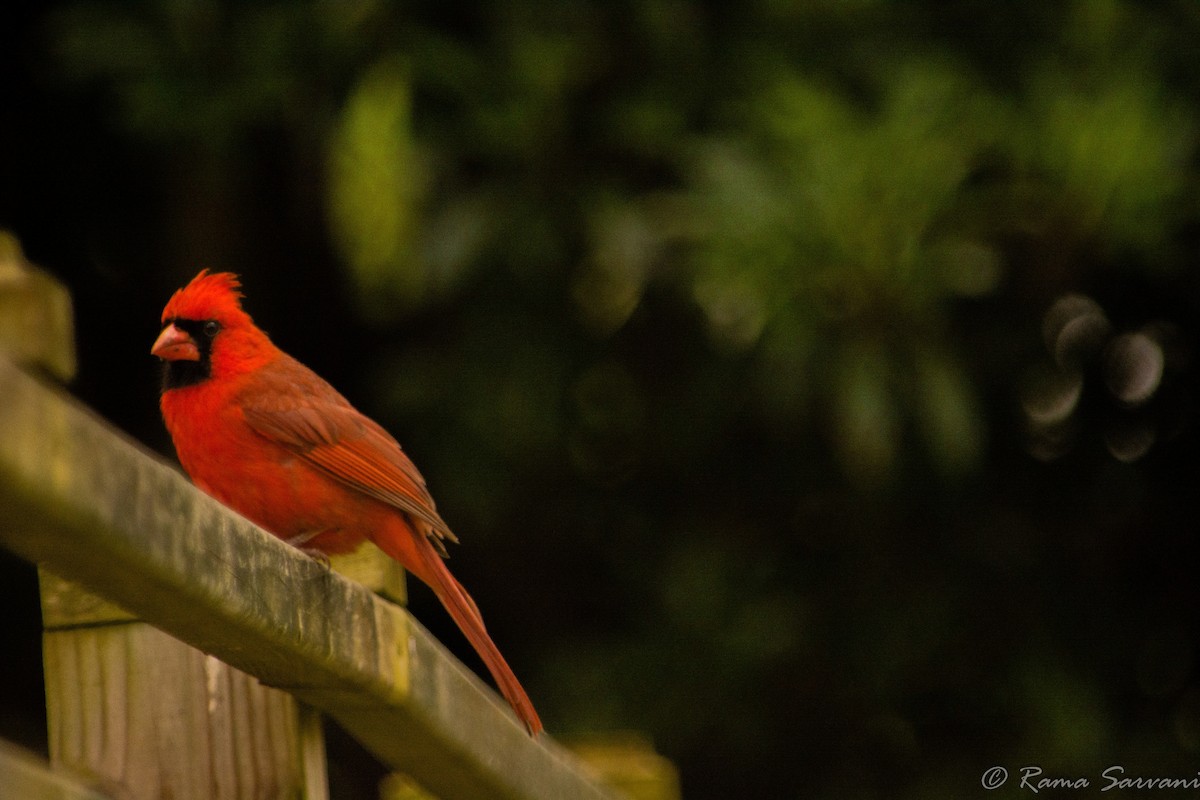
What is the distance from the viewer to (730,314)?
4.22 m

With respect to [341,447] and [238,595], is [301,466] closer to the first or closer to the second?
[341,447]

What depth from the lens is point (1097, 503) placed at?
4984mm

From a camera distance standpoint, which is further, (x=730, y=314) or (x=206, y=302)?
(x=730, y=314)

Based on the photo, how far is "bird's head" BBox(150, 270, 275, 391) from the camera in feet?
10.9

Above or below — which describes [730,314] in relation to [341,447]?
below

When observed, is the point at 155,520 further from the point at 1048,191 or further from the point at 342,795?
the point at 342,795

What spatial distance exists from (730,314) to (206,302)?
1403 millimetres

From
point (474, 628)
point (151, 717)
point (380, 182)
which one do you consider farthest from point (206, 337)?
point (151, 717)

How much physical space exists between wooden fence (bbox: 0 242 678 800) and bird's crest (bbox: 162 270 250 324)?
1.31 metres

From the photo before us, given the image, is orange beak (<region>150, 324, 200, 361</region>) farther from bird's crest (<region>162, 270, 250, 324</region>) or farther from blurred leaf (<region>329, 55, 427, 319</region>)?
blurred leaf (<region>329, 55, 427, 319</region>)

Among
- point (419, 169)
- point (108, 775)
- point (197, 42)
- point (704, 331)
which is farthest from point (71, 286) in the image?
point (108, 775)

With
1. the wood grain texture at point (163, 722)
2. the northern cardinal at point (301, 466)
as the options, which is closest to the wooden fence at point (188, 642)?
the wood grain texture at point (163, 722)

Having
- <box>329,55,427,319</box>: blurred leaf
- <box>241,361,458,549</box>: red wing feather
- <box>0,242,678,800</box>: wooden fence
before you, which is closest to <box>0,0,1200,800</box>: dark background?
<box>329,55,427,319</box>: blurred leaf

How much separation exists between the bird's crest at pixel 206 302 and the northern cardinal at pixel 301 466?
4.1 inches
